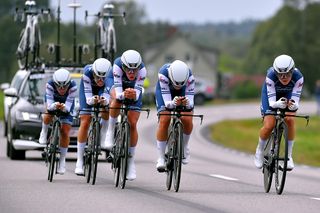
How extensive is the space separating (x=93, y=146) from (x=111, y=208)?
12.6 ft

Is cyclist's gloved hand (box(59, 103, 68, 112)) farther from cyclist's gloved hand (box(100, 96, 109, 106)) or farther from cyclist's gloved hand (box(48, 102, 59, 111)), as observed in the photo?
cyclist's gloved hand (box(100, 96, 109, 106))

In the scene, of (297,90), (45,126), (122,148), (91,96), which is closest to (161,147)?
(122,148)

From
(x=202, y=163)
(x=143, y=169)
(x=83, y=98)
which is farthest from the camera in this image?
(x=202, y=163)

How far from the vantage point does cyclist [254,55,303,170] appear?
15.9 m

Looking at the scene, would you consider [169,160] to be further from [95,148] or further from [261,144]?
[95,148]

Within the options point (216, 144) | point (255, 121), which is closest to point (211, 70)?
point (255, 121)

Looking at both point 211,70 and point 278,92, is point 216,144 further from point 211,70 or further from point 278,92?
point 211,70

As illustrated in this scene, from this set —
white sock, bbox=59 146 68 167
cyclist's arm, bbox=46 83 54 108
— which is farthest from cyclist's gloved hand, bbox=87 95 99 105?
white sock, bbox=59 146 68 167

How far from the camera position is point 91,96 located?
1752 centimetres

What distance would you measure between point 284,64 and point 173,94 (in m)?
1.50

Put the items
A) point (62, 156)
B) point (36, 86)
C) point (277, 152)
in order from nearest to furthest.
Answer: point (277, 152)
point (62, 156)
point (36, 86)

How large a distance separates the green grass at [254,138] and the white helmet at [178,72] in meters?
13.3

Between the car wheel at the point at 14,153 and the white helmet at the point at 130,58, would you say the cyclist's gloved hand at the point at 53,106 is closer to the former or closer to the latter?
the white helmet at the point at 130,58

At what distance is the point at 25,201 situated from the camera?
1418 centimetres
